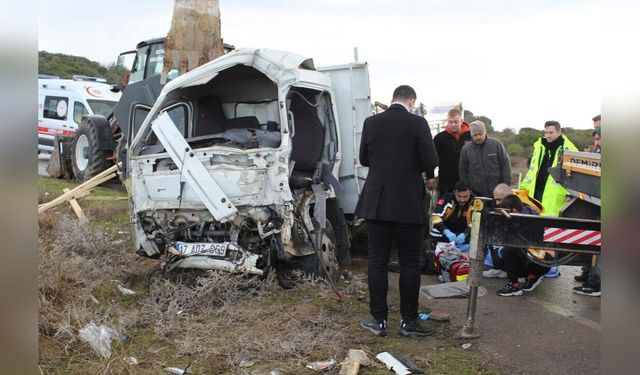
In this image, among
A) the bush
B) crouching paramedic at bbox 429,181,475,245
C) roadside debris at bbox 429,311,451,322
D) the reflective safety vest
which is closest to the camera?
roadside debris at bbox 429,311,451,322

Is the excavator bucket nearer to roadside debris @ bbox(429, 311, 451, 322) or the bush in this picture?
roadside debris @ bbox(429, 311, 451, 322)

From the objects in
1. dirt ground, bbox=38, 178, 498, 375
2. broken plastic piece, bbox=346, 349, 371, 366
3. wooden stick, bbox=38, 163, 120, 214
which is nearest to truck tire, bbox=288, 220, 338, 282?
dirt ground, bbox=38, 178, 498, 375

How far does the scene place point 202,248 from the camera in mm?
5805

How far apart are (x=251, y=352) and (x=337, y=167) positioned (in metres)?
2.87

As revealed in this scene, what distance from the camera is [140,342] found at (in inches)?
184

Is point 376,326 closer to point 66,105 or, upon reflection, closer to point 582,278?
point 582,278

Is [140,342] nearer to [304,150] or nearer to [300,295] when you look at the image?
[300,295]

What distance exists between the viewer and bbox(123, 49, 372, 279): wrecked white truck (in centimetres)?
564

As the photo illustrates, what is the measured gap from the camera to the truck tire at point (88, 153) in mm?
12000

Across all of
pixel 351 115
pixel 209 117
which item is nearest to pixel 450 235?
pixel 351 115

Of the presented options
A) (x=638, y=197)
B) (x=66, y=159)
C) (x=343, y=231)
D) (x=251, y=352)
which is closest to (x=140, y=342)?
(x=251, y=352)

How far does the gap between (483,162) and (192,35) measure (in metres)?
4.76

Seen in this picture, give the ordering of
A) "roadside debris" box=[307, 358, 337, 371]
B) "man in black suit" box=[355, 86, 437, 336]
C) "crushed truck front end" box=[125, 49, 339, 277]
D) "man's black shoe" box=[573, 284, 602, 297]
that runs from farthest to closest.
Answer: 1. "man's black shoe" box=[573, 284, 602, 297]
2. "crushed truck front end" box=[125, 49, 339, 277]
3. "man in black suit" box=[355, 86, 437, 336]
4. "roadside debris" box=[307, 358, 337, 371]

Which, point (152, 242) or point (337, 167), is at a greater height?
point (337, 167)
